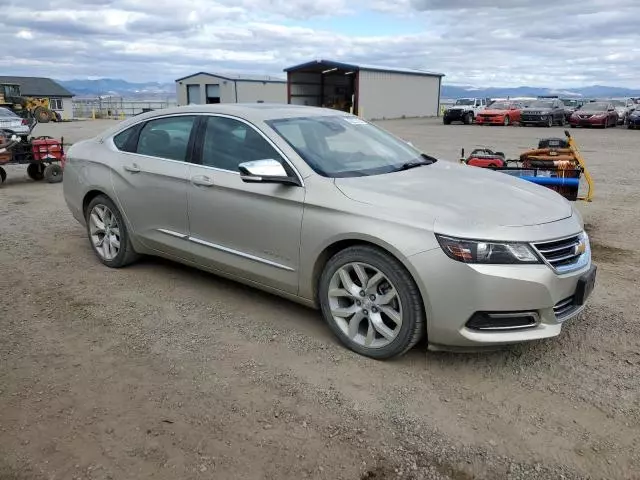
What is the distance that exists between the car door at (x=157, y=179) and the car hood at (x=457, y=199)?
5.05ft

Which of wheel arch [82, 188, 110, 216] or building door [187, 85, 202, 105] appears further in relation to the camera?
building door [187, 85, 202, 105]

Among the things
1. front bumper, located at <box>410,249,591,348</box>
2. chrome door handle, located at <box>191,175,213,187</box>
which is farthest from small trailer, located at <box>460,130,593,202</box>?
chrome door handle, located at <box>191,175,213,187</box>

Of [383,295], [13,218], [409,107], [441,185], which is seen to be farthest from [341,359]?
[409,107]

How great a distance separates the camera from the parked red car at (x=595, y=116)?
97.2 ft

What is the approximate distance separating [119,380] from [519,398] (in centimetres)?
231

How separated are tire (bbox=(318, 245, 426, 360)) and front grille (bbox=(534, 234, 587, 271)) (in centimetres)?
76

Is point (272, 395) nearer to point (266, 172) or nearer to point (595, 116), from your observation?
point (266, 172)

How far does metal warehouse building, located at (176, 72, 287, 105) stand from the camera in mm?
43812

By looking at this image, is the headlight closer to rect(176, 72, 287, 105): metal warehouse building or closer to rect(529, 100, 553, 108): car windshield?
rect(529, 100, 553, 108): car windshield

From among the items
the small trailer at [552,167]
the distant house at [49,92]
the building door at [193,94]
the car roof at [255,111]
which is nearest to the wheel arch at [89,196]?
the car roof at [255,111]

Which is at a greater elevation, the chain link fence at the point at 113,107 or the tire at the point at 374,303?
the chain link fence at the point at 113,107

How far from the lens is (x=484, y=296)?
318 centimetres

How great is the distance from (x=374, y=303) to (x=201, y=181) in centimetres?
174

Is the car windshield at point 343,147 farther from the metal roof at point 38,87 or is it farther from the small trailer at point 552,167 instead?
the metal roof at point 38,87
